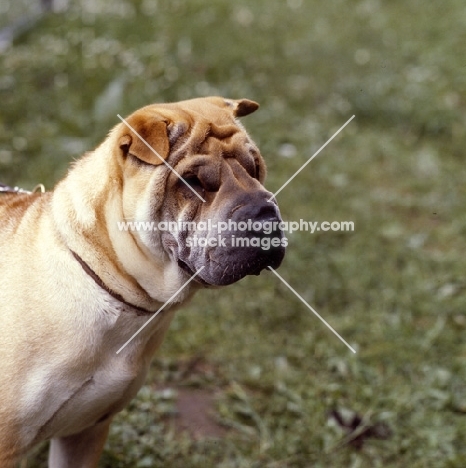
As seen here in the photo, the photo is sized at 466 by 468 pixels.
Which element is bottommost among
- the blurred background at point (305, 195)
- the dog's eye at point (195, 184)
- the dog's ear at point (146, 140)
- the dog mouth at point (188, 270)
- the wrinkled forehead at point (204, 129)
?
the blurred background at point (305, 195)

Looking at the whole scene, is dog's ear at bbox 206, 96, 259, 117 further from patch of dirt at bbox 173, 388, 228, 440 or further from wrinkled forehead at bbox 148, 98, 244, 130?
patch of dirt at bbox 173, 388, 228, 440

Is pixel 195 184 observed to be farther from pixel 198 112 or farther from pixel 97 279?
pixel 97 279

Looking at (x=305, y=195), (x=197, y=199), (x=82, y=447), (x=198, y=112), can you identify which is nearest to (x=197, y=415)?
(x=82, y=447)

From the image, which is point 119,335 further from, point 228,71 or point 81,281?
point 228,71

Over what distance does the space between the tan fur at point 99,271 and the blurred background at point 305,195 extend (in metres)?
1.04

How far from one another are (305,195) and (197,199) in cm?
343

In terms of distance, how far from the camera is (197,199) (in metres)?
2.25

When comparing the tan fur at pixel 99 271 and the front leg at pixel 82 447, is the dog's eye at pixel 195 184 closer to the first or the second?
the tan fur at pixel 99 271

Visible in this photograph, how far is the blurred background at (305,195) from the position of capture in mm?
3559

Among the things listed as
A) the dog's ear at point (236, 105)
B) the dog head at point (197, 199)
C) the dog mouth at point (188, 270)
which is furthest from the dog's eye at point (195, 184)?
the dog's ear at point (236, 105)

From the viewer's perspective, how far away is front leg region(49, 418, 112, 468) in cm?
273

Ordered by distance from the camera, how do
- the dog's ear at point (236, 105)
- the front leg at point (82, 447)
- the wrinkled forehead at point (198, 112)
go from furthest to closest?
the front leg at point (82, 447) → the dog's ear at point (236, 105) → the wrinkled forehead at point (198, 112)

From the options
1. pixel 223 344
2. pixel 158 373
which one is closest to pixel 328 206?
pixel 223 344

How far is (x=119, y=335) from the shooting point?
2.38 meters
